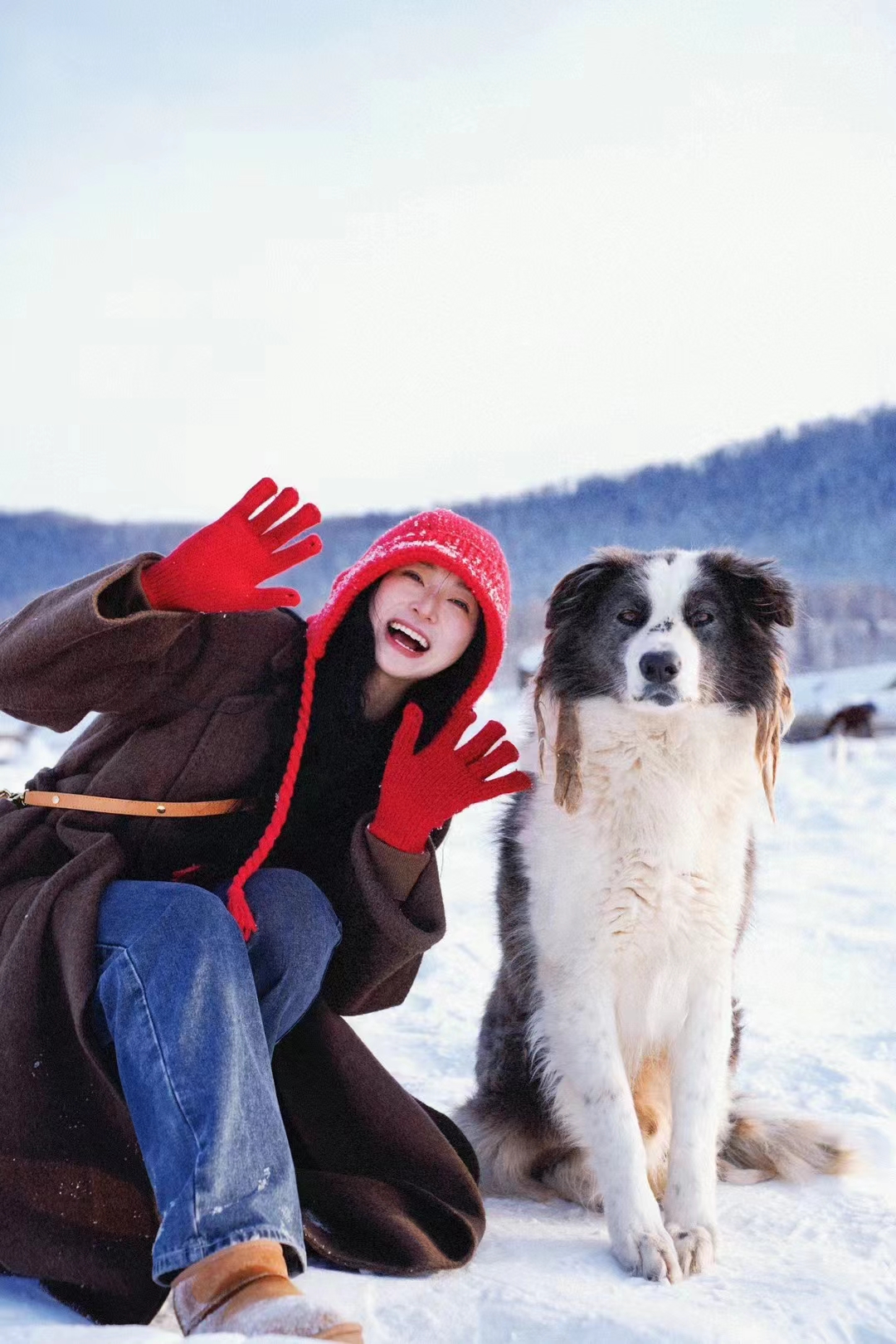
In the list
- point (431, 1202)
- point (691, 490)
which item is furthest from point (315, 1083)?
point (691, 490)

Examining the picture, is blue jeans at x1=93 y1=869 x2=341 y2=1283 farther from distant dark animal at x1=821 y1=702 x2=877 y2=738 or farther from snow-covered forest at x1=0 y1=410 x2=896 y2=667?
distant dark animal at x1=821 y1=702 x2=877 y2=738

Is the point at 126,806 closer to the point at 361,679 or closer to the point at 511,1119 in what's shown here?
the point at 361,679

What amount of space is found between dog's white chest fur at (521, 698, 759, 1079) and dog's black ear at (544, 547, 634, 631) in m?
0.25

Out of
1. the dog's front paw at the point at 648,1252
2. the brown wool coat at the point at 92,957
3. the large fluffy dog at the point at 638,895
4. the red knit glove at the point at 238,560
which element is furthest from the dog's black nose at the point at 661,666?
the dog's front paw at the point at 648,1252

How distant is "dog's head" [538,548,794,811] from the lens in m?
2.45

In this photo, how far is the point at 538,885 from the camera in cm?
248

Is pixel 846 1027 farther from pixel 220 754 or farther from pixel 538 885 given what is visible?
pixel 220 754

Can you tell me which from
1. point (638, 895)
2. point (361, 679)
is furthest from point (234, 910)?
point (638, 895)

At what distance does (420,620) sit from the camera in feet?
7.28

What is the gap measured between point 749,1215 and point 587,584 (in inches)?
55.1

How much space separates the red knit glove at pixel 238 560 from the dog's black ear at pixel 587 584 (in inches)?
27.8

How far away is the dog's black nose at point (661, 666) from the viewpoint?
93.0 inches

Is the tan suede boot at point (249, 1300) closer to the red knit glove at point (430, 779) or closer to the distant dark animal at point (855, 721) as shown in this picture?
the red knit glove at point (430, 779)

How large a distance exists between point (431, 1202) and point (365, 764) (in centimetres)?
83
